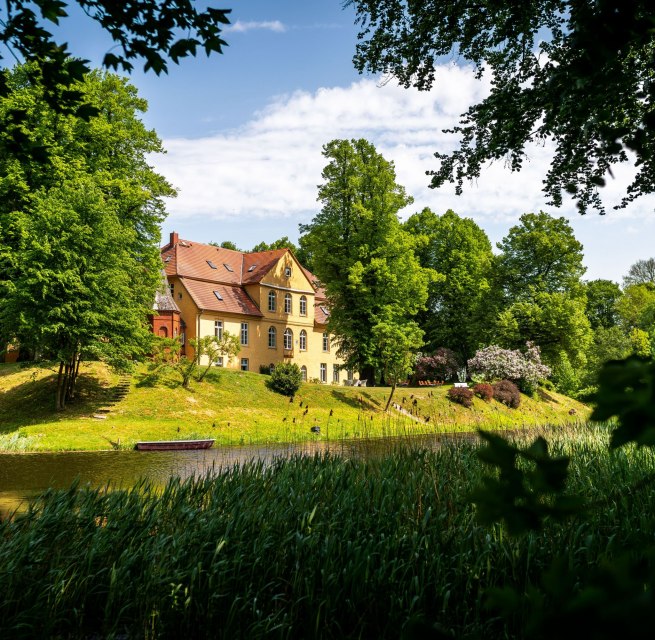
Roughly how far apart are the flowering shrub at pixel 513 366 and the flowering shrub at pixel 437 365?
3641 millimetres

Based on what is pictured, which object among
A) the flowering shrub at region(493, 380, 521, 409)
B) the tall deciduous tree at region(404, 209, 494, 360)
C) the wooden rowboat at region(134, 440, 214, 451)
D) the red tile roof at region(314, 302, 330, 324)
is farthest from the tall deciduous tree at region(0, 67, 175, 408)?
the tall deciduous tree at region(404, 209, 494, 360)

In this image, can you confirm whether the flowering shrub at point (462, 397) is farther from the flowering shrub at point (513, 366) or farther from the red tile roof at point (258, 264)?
the red tile roof at point (258, 264)

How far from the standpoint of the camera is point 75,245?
75.7 feet

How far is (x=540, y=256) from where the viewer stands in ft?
133

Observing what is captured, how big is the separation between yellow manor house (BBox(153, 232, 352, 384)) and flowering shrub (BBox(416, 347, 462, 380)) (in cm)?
636

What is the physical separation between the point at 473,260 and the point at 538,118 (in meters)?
36.2

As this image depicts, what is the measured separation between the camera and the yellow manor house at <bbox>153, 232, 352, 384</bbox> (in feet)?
135

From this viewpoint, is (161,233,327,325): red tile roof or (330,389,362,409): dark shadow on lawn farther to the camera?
(161,233,327,325): red tile roof

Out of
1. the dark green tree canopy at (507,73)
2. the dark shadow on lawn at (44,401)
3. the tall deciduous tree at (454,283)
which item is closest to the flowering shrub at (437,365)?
the tall deciduous tree at (454,283)

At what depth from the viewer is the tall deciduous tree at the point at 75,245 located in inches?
863

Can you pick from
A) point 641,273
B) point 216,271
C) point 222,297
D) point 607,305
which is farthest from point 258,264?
point 641,273

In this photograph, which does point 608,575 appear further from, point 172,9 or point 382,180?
point 382,180

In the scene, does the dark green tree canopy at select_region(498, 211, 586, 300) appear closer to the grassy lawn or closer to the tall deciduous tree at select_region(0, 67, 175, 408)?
the grassy lawn

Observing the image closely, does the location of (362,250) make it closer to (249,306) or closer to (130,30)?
(249,306)
